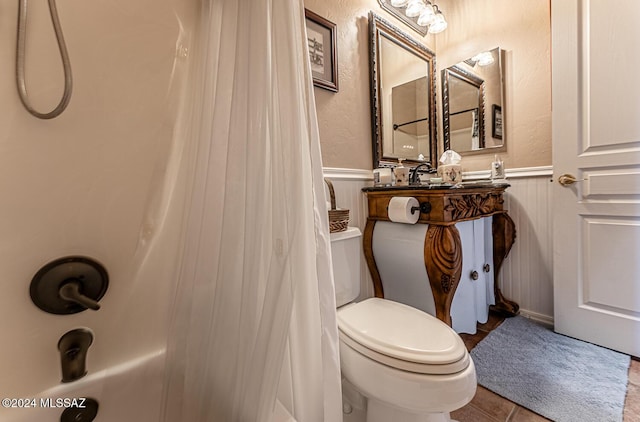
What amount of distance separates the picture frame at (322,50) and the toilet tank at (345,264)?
0.77 meters

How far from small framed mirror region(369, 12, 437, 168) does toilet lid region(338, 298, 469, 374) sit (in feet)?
2.94

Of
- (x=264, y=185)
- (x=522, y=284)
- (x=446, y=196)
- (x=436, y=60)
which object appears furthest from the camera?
(x=436, y=60)

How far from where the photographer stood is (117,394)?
771 mm

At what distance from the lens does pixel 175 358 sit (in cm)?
78

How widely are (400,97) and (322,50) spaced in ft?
2.12

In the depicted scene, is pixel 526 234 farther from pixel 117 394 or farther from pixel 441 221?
pixel 117 394

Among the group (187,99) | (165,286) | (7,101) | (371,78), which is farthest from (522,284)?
(7,101)

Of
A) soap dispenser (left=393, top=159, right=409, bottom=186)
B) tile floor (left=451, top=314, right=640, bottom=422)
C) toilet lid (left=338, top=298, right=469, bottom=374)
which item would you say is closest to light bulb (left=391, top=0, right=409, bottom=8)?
soap dispenser (left=393, top=159, right=409, bottom=186)

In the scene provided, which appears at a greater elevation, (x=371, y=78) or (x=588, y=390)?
(x=371, y=78)

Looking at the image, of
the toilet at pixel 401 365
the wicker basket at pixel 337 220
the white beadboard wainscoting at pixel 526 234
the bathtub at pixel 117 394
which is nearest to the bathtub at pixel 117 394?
the bathtub at pixel 117 394

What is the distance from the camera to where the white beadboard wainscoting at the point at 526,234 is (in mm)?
1505

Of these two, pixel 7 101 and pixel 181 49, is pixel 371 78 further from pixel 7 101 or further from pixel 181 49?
pixel 7 101

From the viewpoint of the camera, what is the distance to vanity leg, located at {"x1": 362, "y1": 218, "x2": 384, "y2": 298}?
149 cm

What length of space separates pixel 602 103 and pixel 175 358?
2167 mm
